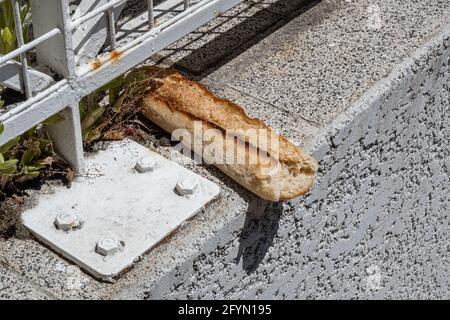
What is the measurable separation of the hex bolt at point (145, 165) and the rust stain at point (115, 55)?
10.8 inches

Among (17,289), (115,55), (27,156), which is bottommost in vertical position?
(17,289)

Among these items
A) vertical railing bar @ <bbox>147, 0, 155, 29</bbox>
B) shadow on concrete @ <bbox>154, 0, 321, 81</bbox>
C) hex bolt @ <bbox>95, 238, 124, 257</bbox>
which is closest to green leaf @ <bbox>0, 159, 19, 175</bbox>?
hex bolt @ <bbox>95, 238, 124, 257</bbox>

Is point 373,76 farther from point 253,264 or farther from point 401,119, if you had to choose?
point 253,264

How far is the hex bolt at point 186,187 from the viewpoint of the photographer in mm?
2023

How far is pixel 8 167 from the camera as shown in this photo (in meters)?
1.87

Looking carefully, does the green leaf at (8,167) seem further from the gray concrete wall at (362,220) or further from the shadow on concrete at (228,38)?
the shadow on concrete at (228,38)

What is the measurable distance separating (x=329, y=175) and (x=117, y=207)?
675 mm

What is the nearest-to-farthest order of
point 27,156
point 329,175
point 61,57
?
1. point 61,57
2. point 27,156
3. point 329,175

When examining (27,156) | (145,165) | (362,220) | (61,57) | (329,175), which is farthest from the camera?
(362,220)

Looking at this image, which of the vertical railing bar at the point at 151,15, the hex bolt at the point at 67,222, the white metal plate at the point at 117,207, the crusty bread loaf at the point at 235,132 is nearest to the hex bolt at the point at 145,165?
the white metal plate at the point at 117,207

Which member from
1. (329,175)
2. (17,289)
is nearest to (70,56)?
(17,289)

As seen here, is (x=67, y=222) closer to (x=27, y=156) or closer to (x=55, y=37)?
(x=27, y=156)

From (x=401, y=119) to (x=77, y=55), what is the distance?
1.15 metres

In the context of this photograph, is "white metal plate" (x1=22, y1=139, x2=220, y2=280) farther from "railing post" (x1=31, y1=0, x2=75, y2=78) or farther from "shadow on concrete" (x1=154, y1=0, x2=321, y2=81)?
"shadow on concrete" (x1=154, y1=0, x2=321, y2=81)
